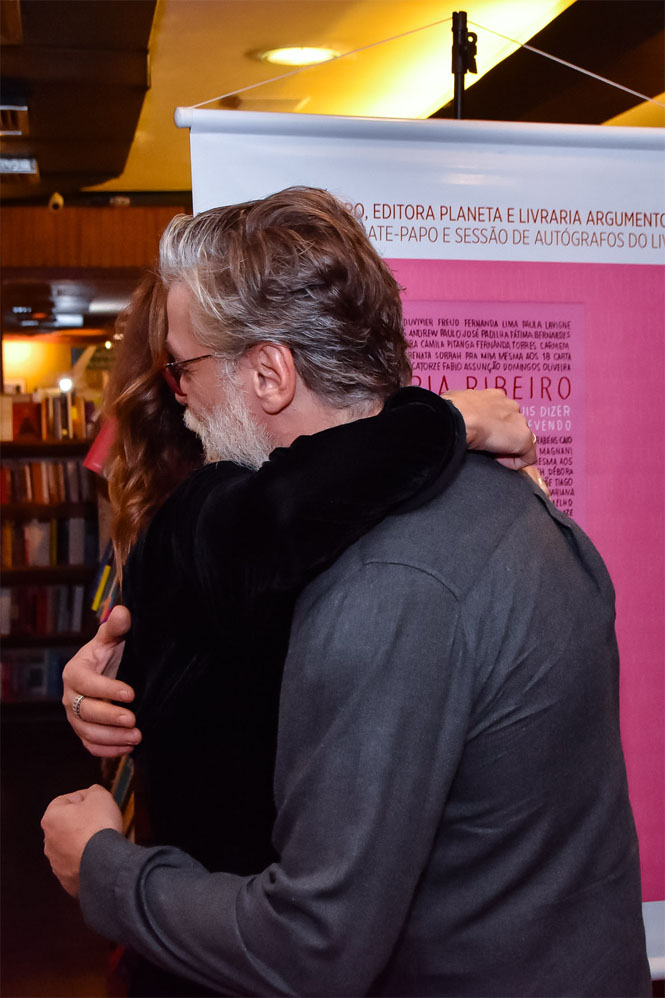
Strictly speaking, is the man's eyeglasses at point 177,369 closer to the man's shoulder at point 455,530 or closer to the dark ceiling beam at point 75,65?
the man's shoulder at point 455,530

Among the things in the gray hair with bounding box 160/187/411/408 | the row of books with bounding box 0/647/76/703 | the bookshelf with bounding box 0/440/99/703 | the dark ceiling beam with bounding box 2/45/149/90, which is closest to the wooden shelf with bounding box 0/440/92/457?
the bookshelf with bounding box 0/440/99/703

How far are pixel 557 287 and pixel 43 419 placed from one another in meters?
4.23

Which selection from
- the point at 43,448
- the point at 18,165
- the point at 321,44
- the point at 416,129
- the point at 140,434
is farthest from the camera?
the point at 43,448

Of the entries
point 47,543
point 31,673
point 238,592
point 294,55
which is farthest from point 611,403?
point 31,673

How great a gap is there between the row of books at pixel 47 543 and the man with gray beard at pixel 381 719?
4445mm

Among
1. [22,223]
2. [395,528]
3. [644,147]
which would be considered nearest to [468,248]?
[644,147]

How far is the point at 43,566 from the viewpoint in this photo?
539cm

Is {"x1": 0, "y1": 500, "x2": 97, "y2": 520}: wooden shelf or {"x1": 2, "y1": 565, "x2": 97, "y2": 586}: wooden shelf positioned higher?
{"x1": 0, "y1": 500, "x2": 97, "y2": 520}: wooden shelf

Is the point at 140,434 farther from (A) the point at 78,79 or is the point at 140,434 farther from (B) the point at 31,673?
(B) the point at 31,673

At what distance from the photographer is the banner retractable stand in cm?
176

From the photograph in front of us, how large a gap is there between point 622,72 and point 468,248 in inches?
73.2

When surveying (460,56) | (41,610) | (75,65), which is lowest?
(41,610)

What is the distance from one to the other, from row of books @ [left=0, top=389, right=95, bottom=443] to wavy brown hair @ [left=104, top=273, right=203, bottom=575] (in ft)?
13.4

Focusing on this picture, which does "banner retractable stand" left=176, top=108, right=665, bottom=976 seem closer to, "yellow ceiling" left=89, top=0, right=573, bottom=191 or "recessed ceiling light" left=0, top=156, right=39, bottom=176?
"yellow ceiling" left=89, top=0, right=573, bottom=191
